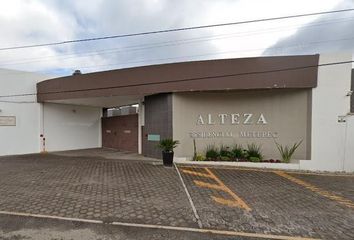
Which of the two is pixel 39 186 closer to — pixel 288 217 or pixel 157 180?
pixel 157 180

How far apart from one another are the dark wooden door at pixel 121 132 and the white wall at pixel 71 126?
77 cm

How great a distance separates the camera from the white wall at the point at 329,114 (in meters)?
11.2

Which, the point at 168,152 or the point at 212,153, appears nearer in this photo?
the point at 168,152

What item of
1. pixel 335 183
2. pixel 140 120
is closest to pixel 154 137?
pixel 140 120

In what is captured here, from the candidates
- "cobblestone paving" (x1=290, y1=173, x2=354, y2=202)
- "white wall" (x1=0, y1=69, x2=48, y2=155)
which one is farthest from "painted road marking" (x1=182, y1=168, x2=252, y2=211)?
"white wall" (x1=0, y1=69, x2=48, y2=155)

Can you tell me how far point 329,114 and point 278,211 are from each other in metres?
7.68

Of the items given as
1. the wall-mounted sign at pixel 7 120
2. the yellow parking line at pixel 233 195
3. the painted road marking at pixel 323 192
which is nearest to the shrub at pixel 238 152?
the painted road marking at pixel 323 192

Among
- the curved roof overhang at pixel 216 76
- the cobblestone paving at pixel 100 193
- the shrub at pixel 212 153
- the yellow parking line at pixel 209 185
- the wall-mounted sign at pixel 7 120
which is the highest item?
the curved roof overhang at pixel 216 76

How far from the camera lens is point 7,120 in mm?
14969

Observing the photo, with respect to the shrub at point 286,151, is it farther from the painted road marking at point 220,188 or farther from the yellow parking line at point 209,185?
the yellow parking line at point 209,185

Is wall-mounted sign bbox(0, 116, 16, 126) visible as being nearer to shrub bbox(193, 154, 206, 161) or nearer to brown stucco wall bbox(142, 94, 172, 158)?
brown stucco wall bbox(142, 94, 172, 158)

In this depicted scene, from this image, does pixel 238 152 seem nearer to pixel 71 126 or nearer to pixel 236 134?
pixel 236 134

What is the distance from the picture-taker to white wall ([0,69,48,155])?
14834 mm

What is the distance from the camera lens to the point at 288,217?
5.21m
